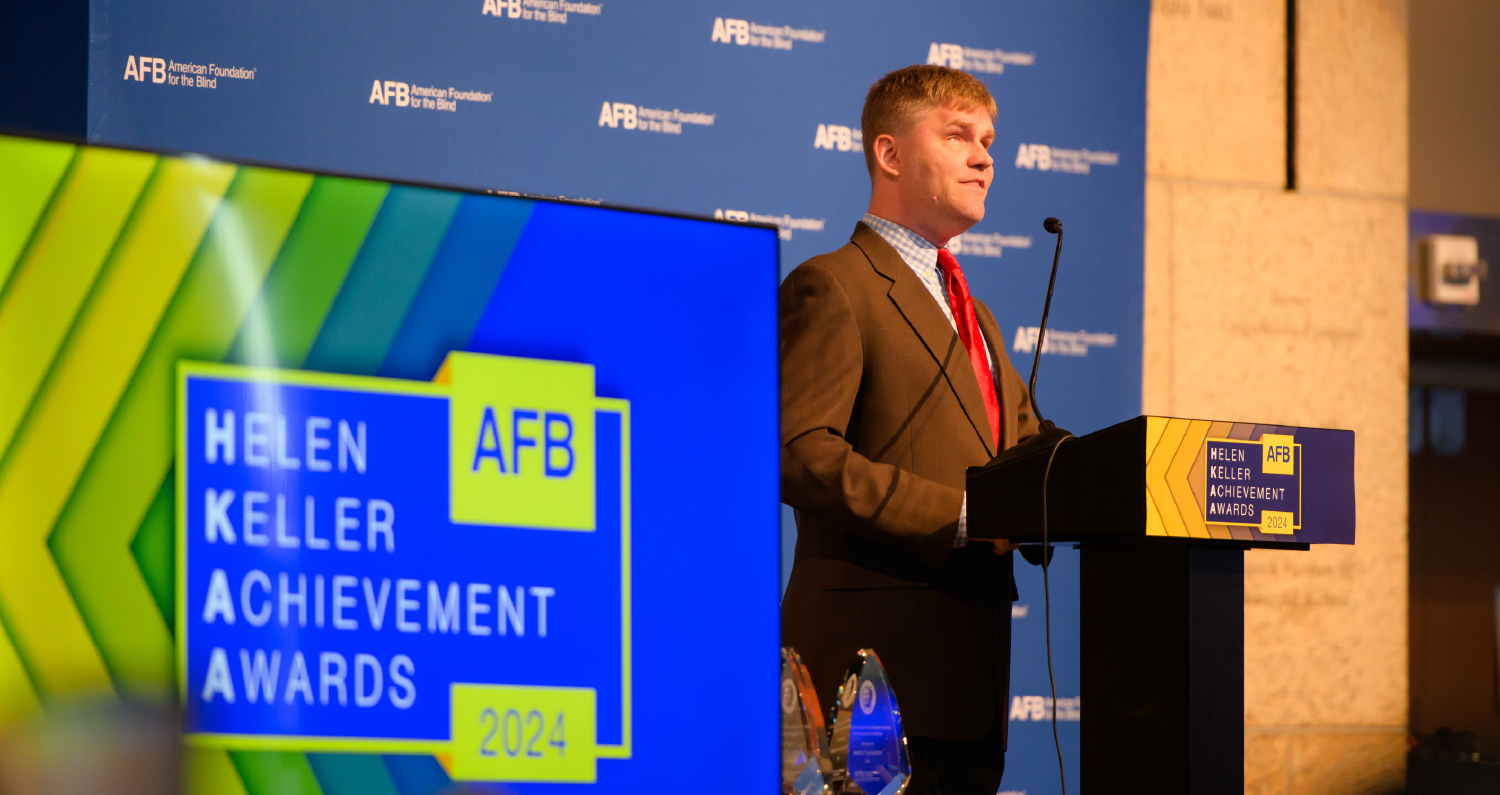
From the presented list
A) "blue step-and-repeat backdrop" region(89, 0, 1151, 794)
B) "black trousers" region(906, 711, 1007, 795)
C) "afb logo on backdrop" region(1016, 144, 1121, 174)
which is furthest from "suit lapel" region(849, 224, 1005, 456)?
"afb logo on backdrop" region(1016, 144, 1121, 174)

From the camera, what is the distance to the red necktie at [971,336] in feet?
6.23

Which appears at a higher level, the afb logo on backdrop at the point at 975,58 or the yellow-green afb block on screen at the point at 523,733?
the afb logo on backdrop at the point at 975,58

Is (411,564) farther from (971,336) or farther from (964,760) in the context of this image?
(971,336)

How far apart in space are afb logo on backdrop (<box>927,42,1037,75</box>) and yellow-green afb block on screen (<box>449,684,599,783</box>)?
3.20 metres

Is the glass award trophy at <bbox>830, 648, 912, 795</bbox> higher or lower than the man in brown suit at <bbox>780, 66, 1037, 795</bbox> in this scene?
lower

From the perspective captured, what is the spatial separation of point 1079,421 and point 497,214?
3.16 metres

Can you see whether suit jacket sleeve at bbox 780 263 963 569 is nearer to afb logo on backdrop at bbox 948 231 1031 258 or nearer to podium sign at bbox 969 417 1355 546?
podium sign at bbox 969 417 1355 546

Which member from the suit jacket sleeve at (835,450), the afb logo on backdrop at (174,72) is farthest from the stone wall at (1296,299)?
the afb logo on backdrop at (174,72)

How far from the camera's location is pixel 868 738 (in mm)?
1128

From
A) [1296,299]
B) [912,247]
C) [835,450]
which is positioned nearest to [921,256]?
[912,247]

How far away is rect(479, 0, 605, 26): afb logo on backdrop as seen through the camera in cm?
330

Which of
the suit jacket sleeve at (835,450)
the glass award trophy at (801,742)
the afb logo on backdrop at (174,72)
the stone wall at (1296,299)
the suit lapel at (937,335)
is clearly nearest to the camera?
the glass award trophy at (801,742)

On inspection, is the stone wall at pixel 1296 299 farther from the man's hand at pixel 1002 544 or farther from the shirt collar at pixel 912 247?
the man's hand at pixel 1002 544

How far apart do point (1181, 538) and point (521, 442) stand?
28.7 inches
